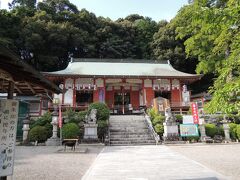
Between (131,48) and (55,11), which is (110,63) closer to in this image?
(131,48)

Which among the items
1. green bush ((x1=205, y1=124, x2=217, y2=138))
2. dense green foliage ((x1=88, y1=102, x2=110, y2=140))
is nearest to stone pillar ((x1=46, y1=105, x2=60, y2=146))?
dense green foliage ((x1=88, y1=102, x2=110, y2=140))

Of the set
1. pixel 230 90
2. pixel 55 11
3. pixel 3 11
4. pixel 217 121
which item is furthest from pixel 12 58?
pixel 55 11

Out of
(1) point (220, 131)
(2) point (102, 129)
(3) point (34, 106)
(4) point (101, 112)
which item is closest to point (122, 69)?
(3) point (34, 106)

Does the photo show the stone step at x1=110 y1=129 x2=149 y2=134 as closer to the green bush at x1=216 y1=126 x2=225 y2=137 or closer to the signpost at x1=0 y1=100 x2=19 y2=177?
the green bush at x1=216 y1=126 x2=225 y2=137

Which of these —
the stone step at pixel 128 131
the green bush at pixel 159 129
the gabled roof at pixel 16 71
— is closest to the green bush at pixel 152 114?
the stone step at pixel 128 131

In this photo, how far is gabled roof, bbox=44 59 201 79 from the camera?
2414cm

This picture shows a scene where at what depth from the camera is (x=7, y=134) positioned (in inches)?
166

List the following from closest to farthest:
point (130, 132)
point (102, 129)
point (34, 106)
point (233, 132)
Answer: point (102, 129) → point (233, 132) → point (130, 132) → point (34, 106)

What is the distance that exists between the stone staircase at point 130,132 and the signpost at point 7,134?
1118 centimetres

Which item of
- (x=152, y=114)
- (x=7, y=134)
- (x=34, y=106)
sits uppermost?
(x=34, y=106)

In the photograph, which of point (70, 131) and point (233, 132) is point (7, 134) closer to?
point (70, 131)

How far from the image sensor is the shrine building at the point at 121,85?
931 inches

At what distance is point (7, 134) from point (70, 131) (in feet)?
37.9

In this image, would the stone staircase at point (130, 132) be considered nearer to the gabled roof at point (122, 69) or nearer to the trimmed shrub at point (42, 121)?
the trimmed shrub at point (42, 121)
